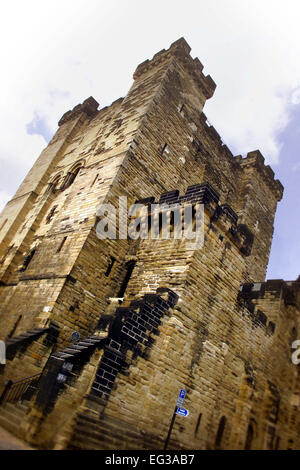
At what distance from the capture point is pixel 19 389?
6598mm

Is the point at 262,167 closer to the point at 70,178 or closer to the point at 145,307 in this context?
the point at 70,178

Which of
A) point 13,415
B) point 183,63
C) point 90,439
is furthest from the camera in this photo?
point 183,63

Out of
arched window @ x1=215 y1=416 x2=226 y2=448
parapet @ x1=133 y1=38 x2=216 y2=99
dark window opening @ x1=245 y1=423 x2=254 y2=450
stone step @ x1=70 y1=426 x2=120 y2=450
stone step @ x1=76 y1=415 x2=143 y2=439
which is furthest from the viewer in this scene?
Result: parapet @ x1=133 y1=38 x2=216 y2=99

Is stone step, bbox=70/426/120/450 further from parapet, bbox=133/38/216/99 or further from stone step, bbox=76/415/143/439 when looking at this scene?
parapet, bbox=133/38/216/99

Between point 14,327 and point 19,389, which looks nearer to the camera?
point 19,389

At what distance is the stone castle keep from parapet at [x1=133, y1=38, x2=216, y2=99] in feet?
0.26

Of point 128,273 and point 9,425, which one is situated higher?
point 128,273

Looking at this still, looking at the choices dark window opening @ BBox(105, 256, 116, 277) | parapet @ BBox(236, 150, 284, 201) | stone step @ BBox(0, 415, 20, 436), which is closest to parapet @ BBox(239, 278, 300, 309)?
dark window opening @ BBox(105, 256, 116, 277)

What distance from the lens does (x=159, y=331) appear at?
635 centimetres

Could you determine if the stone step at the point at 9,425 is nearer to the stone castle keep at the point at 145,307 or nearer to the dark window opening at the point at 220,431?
the stone castle keep at the point at 145,307

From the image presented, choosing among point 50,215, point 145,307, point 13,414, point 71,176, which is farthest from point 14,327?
point 71,176

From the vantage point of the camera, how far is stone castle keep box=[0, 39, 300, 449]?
541cm

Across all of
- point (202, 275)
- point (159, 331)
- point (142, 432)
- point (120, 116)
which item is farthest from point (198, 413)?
point (120, 116)

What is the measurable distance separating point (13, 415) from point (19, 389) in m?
1.03
